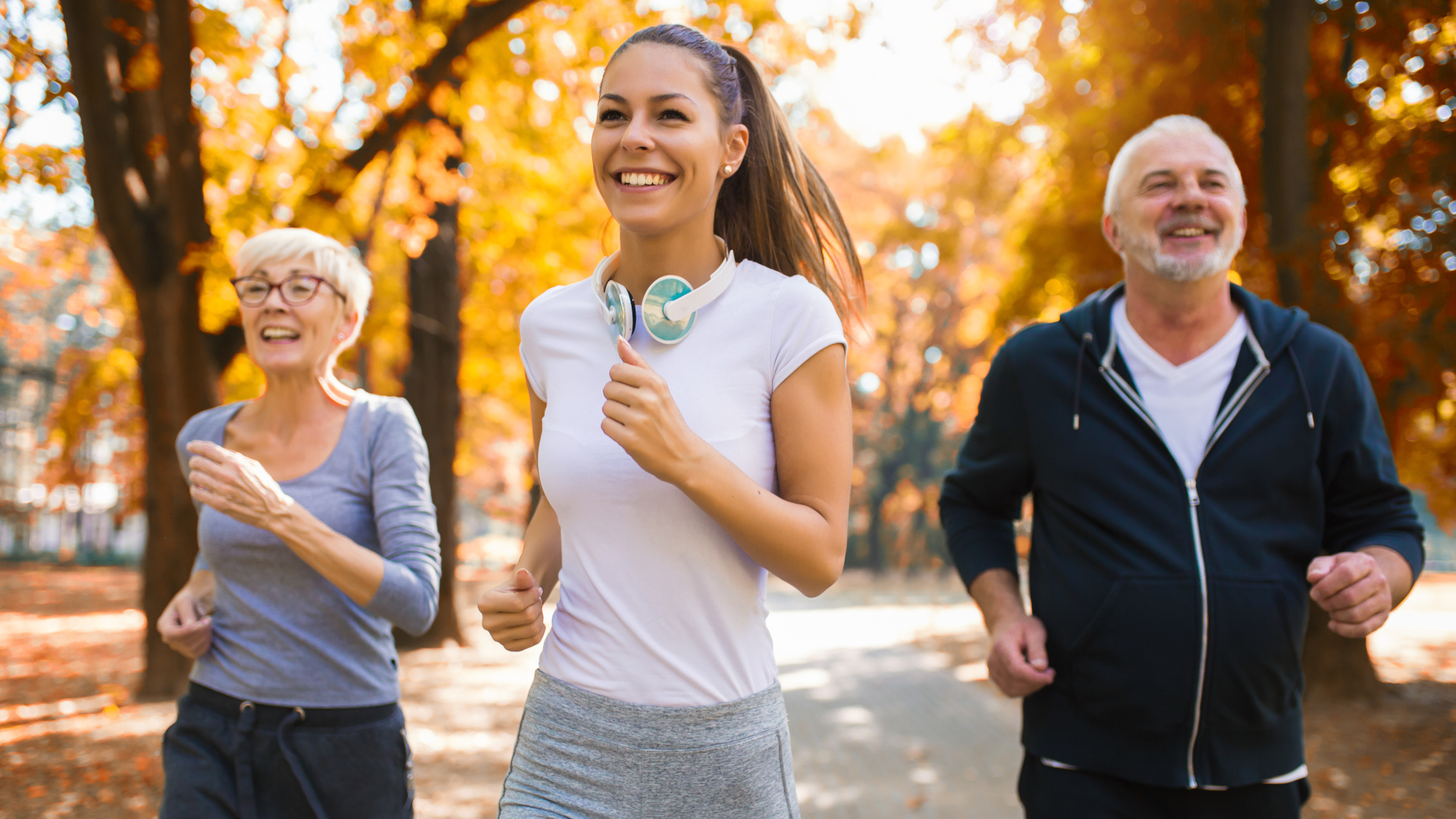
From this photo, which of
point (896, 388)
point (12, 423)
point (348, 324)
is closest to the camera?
point (348, 324)

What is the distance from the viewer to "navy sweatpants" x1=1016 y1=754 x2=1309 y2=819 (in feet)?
8.80

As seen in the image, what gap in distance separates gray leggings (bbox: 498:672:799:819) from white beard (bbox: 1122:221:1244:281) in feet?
5.22

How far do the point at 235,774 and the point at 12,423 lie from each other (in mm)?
56287

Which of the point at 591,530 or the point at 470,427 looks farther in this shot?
the point at 470,427

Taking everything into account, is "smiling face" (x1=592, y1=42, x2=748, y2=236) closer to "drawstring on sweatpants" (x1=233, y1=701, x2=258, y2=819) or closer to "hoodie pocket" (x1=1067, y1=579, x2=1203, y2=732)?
"hoodie pocket" (x1=1067, y1=579, x2=1203, y2=732)

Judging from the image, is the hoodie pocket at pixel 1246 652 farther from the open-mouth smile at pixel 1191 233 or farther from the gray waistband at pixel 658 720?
the gray waistband at pixel 658 720

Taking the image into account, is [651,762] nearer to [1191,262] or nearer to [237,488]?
[237,488]

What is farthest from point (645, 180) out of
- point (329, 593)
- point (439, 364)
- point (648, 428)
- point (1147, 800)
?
point (439, 364)

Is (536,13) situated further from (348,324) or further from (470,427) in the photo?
(470,427)

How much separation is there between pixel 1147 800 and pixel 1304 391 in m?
1.08

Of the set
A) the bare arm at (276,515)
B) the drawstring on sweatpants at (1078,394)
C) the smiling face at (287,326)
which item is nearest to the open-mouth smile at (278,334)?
the smiling face at (287,326)

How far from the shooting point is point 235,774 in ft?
9.40

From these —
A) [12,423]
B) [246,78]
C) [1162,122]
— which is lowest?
[12,423]

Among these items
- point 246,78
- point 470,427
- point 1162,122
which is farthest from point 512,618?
point 470,427
